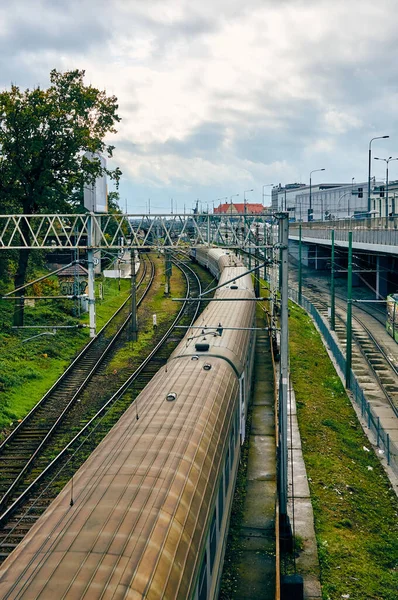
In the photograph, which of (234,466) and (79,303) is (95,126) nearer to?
(79,303)

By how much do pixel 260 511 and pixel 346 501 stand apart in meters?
3.43

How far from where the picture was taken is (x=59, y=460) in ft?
59.8

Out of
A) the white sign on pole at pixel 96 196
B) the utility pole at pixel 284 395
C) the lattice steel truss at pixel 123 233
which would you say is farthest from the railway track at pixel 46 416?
the white sign on pole at pixel 96 196

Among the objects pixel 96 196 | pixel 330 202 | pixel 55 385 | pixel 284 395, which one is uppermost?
pixel 330 202

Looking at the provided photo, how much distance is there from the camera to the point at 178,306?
45094 mm

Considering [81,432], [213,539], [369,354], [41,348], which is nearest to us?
[213,539]

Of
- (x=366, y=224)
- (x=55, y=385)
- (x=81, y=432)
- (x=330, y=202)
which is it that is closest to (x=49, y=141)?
(x=55, y=385)

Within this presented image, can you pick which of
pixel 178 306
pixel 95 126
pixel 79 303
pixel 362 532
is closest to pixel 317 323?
pixel 178 306

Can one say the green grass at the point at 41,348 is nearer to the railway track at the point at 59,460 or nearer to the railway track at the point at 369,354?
the railway track at the point at 59,460

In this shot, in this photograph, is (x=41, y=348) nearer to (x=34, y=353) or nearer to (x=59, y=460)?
(x=34, y=353)

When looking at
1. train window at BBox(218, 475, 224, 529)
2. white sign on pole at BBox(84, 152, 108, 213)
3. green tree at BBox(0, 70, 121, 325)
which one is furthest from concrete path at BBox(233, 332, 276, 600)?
white sign on pole at BBox(84, 152, 108, 213)

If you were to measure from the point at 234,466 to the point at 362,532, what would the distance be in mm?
4471

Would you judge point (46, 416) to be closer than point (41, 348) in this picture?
Yes

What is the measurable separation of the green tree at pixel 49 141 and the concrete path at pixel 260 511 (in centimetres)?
1732
